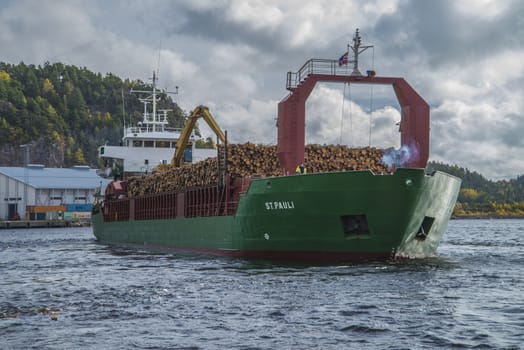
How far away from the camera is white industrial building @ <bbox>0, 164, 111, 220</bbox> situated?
97875 millimetres

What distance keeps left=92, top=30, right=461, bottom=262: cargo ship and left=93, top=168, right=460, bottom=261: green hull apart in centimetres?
3

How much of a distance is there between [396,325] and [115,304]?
232 inches

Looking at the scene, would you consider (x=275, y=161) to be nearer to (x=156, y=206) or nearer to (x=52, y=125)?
(x=156, y=206)

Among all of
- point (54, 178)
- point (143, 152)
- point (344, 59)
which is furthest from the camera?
point (54, 178)

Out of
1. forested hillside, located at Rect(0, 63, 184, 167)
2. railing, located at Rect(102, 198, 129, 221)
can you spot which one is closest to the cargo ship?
railing, located at Rect(102, 198, 129, 221)

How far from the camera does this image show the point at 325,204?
19.9 metres

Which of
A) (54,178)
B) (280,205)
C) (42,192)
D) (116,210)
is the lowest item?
(280,205)

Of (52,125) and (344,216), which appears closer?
(344,216)

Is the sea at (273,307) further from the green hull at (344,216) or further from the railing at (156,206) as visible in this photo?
the railing at (156,206)

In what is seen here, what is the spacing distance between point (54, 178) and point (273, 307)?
312ft

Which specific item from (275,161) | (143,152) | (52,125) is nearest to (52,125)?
(52,125)

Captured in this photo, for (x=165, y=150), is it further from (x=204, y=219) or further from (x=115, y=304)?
(x=115, y=304)

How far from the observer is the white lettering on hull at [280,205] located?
20641mm

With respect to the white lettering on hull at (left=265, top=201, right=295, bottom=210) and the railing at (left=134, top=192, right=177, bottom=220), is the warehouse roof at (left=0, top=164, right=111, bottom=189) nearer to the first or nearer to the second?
the railing at (left=134, top=192, right=177, bottom=220)
